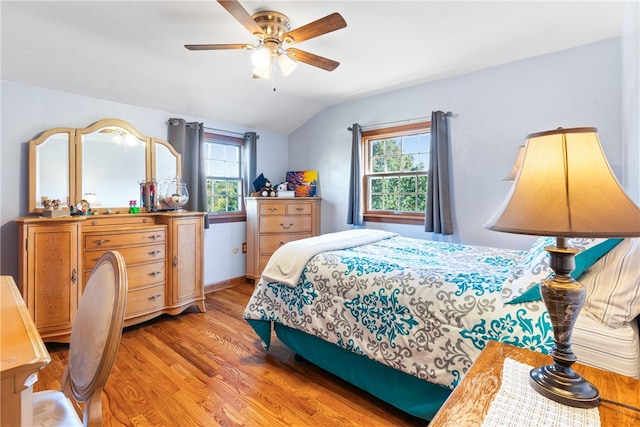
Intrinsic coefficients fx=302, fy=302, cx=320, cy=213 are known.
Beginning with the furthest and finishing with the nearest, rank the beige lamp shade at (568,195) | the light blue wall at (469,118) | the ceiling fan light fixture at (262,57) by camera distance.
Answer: the light blue wall at (469,118), the ceiling fan light fixture at (262,57), the beige lamp shade at (568,195)

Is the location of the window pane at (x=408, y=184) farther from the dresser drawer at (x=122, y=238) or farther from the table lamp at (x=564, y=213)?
the table lamp at (x=564, y=213)

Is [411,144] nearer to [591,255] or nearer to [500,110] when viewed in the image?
[500,110]

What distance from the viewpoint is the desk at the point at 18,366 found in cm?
71

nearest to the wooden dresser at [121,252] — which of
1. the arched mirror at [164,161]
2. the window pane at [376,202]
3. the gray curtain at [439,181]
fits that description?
the arched mirror at [164,161]

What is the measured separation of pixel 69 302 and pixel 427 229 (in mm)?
3271

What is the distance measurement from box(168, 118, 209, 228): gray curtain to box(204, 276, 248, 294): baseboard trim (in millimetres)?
998

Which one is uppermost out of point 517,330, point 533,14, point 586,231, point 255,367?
point 533,14

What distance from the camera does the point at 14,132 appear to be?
2.46 metres

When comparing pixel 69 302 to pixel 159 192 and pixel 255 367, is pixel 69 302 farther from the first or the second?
pixel 255 367

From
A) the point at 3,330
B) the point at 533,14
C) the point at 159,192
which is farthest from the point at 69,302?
the point at 533,14

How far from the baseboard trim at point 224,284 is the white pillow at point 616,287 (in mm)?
3636

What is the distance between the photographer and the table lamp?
71cm

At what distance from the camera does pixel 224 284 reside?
13.1 feet

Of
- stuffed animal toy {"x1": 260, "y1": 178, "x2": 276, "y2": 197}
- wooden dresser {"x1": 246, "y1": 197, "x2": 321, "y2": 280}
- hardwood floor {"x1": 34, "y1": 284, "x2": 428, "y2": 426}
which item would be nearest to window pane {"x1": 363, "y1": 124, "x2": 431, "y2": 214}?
wooden dresser {"x1": 246, "y1": 197, "x2": 321, "y2": 280}
